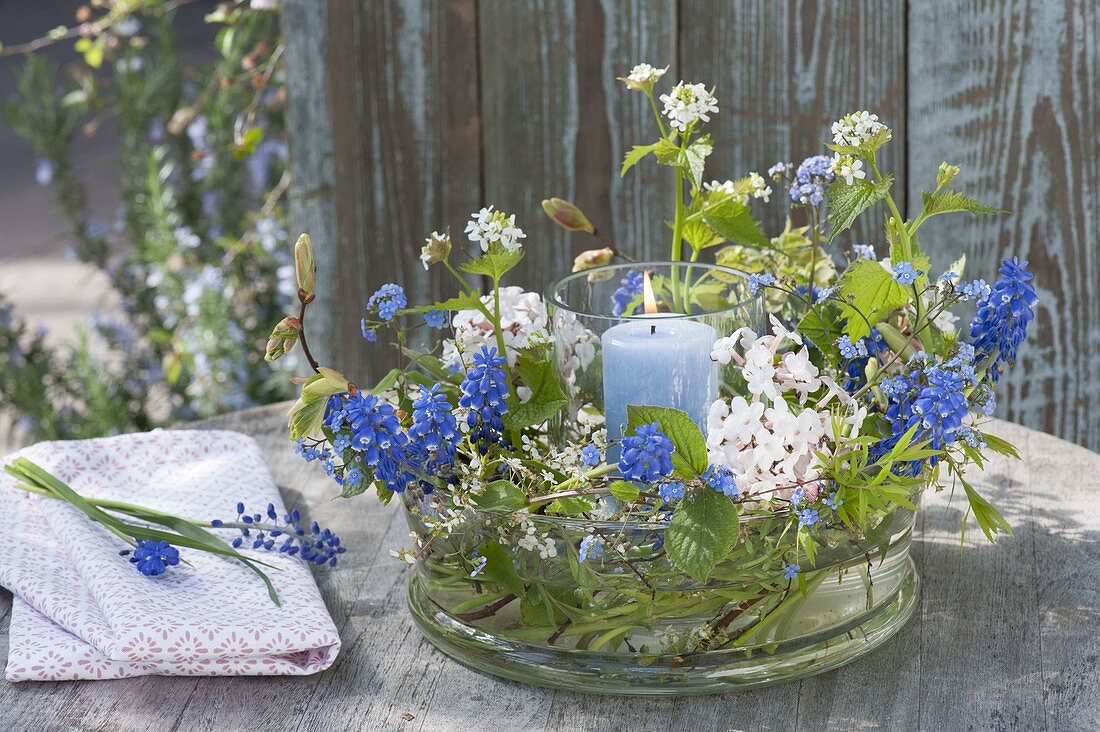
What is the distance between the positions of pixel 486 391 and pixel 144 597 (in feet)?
0.91

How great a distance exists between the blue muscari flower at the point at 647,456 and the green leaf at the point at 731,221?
0.26 m

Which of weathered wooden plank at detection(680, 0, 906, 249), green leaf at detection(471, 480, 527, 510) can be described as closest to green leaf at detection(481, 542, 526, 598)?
green leaf at detection(471, 480, 527, 510)

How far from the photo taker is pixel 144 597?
2.73 feet

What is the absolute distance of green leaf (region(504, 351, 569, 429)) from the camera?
0.80 metres

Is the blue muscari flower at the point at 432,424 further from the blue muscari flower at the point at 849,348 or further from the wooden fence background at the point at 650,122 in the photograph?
the wooden fence background at the point at 650,122

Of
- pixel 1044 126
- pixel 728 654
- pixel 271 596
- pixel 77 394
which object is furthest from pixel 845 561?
pixel 77 394

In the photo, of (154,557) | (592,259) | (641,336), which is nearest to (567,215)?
(592,259)

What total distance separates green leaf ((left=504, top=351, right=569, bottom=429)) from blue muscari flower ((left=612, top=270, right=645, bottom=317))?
99 mm

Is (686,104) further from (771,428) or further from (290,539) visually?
(290,539)

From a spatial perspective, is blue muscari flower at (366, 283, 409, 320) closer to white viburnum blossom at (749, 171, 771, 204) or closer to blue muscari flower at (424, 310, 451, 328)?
blue muscari flower at (424, 310, 451, 328)

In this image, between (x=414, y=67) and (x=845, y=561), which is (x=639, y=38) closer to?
(x=414, y=67)

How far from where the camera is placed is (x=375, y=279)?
1783mm

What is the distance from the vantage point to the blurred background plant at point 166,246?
2.20 m

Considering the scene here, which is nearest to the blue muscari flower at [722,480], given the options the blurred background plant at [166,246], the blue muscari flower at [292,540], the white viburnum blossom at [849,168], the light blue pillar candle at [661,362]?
the light blue pillar candle at [661,362]
